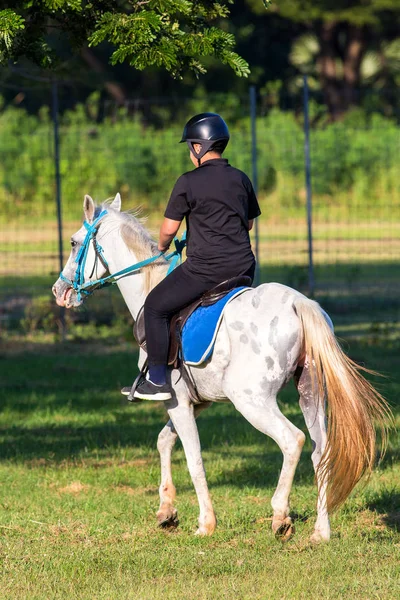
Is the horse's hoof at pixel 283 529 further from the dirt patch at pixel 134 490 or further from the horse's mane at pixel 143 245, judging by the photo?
the dirt patch at pixel 134 490

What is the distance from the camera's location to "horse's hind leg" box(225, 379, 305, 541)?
21.6 feet

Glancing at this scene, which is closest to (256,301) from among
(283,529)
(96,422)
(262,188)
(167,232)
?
(167,232)

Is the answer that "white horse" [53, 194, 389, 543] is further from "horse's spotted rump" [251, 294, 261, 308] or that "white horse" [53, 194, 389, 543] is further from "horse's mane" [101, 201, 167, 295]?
"horse's mane" [101, 201, 167, 295]

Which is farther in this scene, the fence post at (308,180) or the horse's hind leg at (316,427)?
the fence post at (308,180)

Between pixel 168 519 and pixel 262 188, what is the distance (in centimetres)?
1872

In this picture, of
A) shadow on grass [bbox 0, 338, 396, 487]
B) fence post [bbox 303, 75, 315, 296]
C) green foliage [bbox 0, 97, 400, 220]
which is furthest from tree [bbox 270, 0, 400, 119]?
shadow on grass [bbox 0, 338, 396, 487]

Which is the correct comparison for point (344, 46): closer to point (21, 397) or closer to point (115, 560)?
point (21, 397)

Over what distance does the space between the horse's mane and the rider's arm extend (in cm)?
17

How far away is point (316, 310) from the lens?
664 cm

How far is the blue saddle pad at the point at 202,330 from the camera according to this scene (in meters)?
6.77

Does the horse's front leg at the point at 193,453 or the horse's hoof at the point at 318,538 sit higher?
the horse's front leg at the point at 193,453

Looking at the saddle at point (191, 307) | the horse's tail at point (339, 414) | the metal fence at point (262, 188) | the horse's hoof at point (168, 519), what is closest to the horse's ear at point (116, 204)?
the saddle at point (191, 307)

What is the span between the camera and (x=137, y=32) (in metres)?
7.16

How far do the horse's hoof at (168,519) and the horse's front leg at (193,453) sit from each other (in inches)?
11.8
